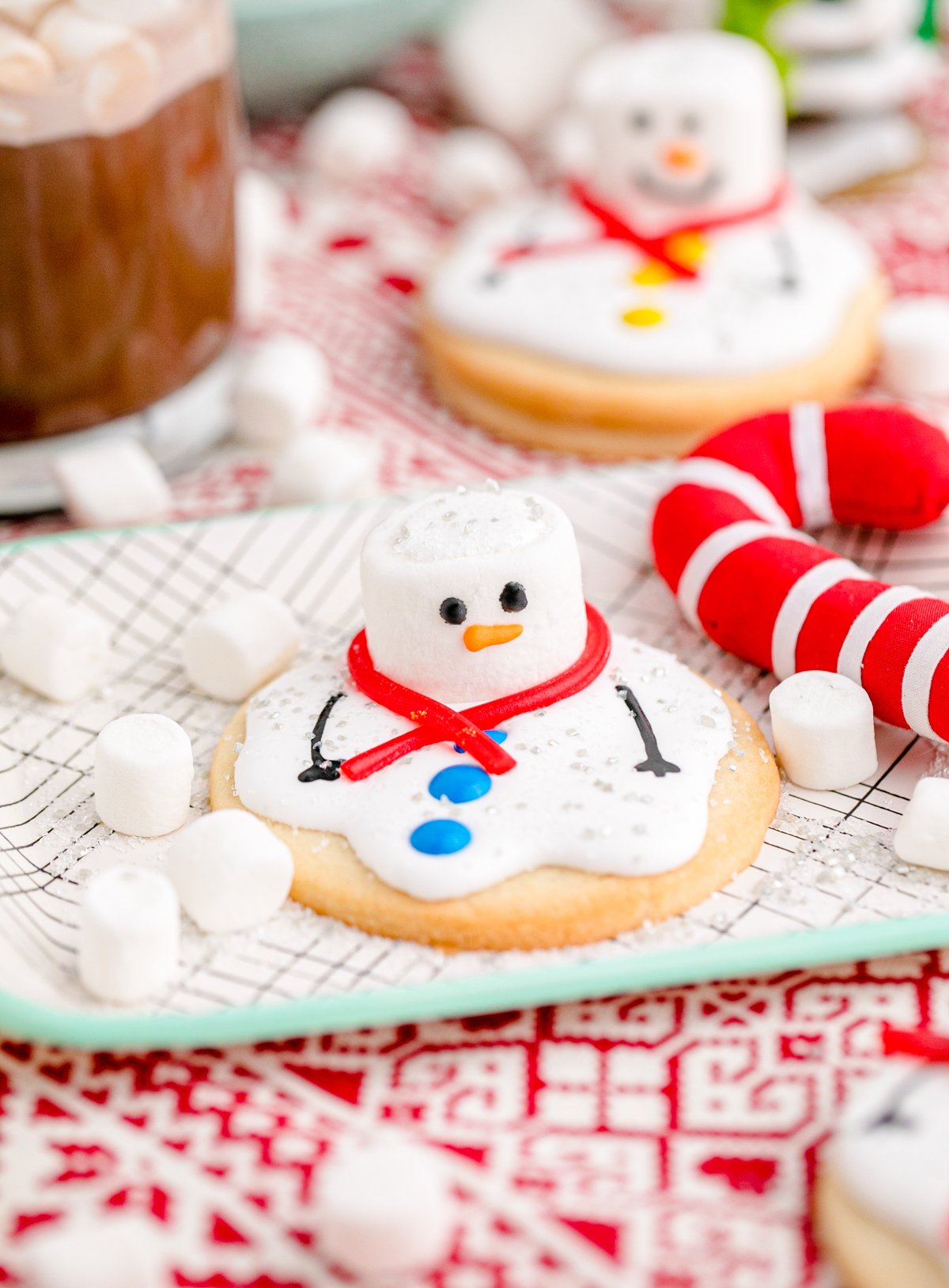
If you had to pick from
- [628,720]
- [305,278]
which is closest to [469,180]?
[305,278]

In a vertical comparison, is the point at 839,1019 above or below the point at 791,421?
below

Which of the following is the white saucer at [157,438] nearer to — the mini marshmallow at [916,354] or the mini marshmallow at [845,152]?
the mini marshmallow at [916,354]

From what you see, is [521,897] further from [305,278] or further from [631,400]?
[305,278]

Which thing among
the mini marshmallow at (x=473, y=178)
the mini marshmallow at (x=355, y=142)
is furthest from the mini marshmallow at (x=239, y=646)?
the mini marshmallow at (x=355, y=142)

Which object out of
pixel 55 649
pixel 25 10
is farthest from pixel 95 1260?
pixel 25 10

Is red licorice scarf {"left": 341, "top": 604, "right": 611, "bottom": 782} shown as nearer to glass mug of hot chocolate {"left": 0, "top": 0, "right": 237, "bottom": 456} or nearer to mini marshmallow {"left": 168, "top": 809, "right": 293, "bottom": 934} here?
mini marshmallow {"left": 168, "top": 809, "right": 293, "bottom": 934}

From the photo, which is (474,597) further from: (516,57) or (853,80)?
(516,57)

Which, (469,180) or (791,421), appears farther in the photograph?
(469,180)

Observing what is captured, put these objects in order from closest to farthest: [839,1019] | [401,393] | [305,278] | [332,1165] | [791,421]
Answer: [332,1165]
[839,1019]
[791,421]
[401,393]
[305,278]
